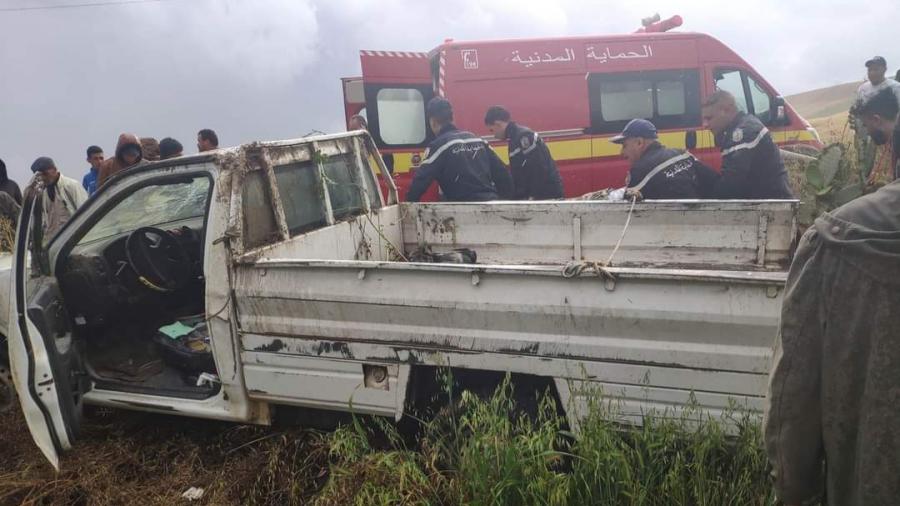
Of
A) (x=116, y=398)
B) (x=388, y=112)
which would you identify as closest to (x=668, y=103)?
(x=388, y=112)

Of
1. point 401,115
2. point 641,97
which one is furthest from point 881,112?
point 401,115

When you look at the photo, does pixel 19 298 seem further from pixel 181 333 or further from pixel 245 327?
pixel 245 327

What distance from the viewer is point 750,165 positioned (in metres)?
4.67

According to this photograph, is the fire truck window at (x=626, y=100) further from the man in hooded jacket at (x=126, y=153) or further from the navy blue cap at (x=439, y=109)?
the man in hooded jacket at (x=126, y=153)

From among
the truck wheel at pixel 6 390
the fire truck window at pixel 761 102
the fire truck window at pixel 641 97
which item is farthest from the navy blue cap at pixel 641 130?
the truck wheel at pixel 6 390

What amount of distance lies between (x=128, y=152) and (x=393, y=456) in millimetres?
4574

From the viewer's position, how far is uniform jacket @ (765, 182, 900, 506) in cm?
123

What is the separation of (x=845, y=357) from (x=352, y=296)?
2.04m

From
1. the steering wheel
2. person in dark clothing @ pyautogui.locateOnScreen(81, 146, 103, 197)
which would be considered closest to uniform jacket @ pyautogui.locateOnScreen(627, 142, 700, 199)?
the steering wheel

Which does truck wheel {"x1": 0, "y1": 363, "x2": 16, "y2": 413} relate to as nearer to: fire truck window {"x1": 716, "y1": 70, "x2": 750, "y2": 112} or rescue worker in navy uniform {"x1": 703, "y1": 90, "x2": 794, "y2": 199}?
rescue worker in navy uniform {"x1": 703, "y1": 90, "x2": 794, "y2": 199}

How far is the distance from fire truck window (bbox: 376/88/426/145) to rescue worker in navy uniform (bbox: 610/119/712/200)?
3456 mm

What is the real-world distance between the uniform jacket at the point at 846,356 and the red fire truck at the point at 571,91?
20.6 feet

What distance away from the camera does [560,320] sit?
2564mm

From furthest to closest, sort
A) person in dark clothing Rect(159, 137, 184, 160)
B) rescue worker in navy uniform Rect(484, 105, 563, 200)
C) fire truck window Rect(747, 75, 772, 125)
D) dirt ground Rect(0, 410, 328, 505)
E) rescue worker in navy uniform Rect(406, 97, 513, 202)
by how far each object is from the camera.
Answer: fire truck window Rect(747, 75, 772, 125), person in dark clothing Rect(159, 137, 184, 160), rescue worker in navy uniform Rect(484, 105, 563, 200), rescue worker in navy uniform Rect(406, 97, 513, 202), dirt ground Rect(0, 410, 328, 505)
